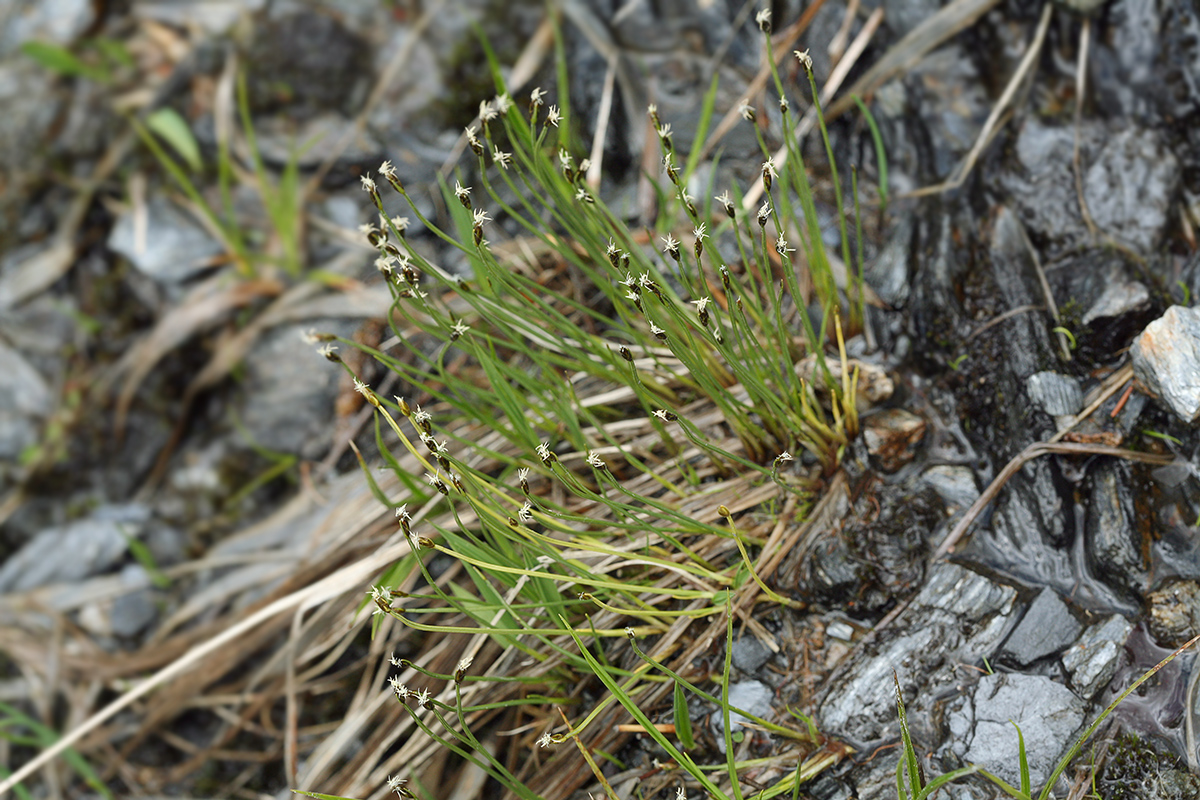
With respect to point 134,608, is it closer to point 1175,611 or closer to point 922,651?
point 922,651

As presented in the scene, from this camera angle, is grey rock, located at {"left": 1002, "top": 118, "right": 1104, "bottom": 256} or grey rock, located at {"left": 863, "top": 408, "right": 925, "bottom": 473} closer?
grey rock, located at {"left": 863, "top": 408, "right": 925, "bottom": 473}

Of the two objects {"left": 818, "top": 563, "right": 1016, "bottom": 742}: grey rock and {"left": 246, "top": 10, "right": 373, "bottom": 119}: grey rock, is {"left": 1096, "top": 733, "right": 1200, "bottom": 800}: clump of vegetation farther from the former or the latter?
{"left": 246, "top": 10, "right": 373, "bottom": 119}: grey rock

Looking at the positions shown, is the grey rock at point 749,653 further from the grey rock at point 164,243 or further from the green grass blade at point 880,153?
the grey rock at point 164,243

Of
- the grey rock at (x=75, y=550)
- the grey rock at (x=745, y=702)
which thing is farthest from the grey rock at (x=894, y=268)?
the grey rock at (x=75, y=550)

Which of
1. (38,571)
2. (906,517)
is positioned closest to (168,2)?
(38,571)

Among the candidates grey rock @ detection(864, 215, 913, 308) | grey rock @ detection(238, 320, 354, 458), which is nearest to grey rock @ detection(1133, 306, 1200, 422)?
grey rock @ detection(864, 215, 913, 308)

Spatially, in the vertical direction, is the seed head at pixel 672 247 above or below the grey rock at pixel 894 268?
above
